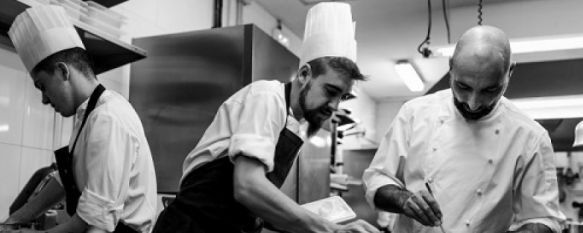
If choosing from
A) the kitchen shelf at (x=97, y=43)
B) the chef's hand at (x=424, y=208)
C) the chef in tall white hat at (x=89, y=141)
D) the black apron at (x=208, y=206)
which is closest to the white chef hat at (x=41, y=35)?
the chef in tall white hat at (x=89, y=141)

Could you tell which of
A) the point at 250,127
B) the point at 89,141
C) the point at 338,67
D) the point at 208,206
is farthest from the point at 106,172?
the point at 338,67

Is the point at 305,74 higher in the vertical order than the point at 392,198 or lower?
higher

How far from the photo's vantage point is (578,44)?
12.9ft

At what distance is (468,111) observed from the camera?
2.12 m

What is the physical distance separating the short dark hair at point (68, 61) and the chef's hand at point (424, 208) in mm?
1183

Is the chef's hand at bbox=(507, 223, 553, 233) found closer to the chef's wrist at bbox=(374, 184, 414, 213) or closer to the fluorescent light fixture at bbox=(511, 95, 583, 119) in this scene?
the chef's wrist at bbox=(374, 184, 414, 213)

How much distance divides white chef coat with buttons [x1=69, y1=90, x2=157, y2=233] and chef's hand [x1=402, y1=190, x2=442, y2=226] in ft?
2.94

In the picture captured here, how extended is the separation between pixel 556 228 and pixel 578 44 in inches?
92.1

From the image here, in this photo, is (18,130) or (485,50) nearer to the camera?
(485,50)

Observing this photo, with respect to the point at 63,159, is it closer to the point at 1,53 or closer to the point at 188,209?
the point at 188,209

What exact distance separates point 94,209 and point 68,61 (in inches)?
21.5

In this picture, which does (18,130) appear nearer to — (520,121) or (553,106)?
(520,121)

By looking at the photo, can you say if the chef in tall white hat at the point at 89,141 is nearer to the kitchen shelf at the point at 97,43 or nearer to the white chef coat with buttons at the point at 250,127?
the white chef coat with buttons at the point at 250,127

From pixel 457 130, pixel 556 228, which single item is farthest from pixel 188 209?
pixel 556 228
